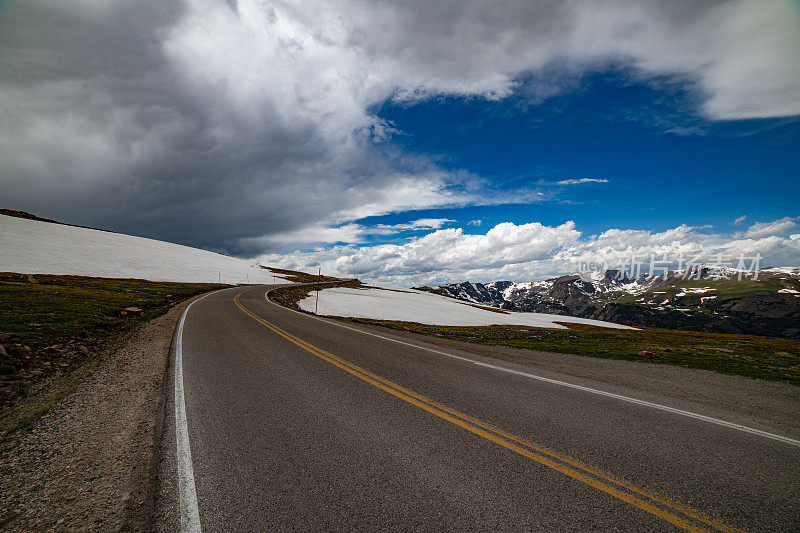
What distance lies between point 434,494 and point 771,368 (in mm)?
15718

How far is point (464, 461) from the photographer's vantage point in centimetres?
474

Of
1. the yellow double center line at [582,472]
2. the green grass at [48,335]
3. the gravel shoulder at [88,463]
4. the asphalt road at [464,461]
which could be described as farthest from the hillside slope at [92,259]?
the yellow double center line at [582,472]

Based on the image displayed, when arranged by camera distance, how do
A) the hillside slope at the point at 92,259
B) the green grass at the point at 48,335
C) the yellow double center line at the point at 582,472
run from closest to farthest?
the yellow double center line at the point at 582,472 → the green grass at the point at 48,335 → the hillside slope at the point at 92,259

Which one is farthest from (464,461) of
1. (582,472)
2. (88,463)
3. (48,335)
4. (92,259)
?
(92,259)

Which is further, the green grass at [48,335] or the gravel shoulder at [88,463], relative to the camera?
the green grass at [48,335]

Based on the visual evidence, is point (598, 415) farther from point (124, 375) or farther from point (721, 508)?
point (124, 375)

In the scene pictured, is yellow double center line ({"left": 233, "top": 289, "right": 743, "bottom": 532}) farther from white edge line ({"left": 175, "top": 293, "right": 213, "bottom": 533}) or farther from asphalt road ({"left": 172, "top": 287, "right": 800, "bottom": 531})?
white edge line ({"left": 175, "top": 293, "right": 213, "bottom": 533})

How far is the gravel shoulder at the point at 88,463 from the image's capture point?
3.72 metres

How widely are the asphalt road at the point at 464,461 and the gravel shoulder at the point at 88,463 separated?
21.1 inches

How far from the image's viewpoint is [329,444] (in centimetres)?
532

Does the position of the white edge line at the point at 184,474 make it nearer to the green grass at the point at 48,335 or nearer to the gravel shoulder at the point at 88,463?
the gravel shoulder at the point at 88,463

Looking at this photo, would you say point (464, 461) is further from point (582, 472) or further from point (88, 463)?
point (88, 463)

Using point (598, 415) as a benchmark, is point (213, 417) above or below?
below

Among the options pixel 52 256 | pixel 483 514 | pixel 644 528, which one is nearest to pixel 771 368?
pixel 644 528
